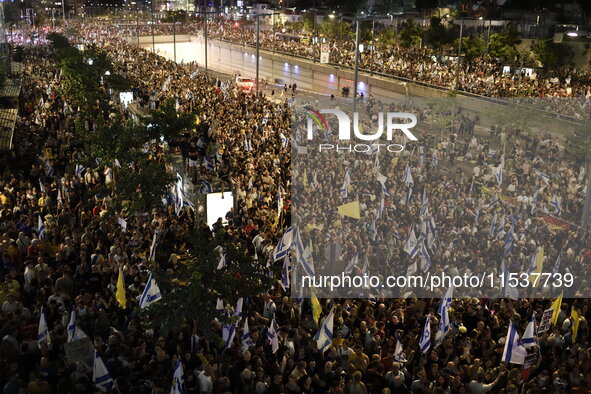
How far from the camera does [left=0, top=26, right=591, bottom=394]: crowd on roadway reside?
9.48 meters

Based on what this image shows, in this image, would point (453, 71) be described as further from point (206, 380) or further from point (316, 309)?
point (206, 380)

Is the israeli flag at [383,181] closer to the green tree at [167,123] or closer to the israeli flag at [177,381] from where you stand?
the green tree at [167,123]

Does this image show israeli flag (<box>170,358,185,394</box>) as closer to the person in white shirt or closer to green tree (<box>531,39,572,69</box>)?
the person in white shirt

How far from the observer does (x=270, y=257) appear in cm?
1409

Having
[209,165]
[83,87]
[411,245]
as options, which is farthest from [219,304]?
[83,87]

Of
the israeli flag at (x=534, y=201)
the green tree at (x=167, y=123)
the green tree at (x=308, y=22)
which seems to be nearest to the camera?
the israeli flag at (x=534, y=201)

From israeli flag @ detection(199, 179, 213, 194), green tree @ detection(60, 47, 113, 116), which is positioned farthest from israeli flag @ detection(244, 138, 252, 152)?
green tree @ detection(60, 47, 113, 116)

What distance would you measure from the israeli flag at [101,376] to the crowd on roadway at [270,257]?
232 mm

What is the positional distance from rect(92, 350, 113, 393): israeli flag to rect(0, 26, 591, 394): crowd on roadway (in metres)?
0.23

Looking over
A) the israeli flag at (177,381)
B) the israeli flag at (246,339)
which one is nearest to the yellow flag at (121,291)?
the israeli flag at (246,339)

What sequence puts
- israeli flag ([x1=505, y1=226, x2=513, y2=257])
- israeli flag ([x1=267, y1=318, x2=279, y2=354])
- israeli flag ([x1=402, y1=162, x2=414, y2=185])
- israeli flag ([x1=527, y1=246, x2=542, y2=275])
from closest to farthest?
israeli flag ([x1=267, y1=318, x2=279, y2=354]) → israeli flag ([x1=527, y1=246, x2=542, y2=275]) → israeli flag ([x1=505, y1=226, x2=513, y2=257]) → israeli flag ([x1=402, y1=162, x2=414, y2=185])

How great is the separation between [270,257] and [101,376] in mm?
5579

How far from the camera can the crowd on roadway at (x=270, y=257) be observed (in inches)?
373

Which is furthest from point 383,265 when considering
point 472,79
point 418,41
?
point 418,41
